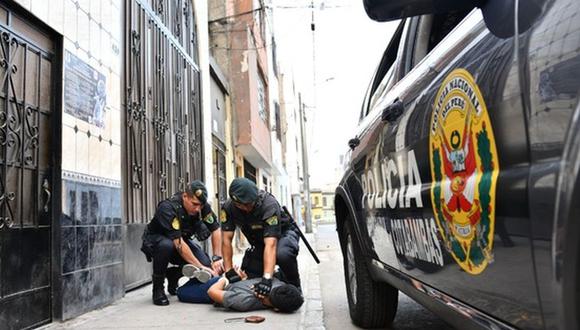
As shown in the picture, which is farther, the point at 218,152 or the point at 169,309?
the point at 218,152

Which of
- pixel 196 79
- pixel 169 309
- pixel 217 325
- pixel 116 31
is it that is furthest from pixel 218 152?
pixel 217 325

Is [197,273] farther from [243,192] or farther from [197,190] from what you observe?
[243,192]

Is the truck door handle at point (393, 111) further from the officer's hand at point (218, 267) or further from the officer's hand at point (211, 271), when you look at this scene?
the officer's hand at point (218, 267)

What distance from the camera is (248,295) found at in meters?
4.63

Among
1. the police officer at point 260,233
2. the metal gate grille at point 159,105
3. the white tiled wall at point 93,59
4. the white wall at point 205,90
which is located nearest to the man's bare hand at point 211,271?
the police officer at point 260,233

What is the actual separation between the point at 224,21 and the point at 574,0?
12.7 m

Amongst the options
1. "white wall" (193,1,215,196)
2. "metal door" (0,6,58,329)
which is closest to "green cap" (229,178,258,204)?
"metal door" (0,6,58,329)

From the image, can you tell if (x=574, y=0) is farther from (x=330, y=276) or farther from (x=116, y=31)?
(x=330, y=276)

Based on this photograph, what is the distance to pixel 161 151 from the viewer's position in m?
7.42

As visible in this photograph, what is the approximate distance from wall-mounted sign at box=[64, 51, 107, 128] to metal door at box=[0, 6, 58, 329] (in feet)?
0.43

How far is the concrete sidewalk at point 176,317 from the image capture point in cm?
423

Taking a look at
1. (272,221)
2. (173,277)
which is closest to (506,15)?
(272,221)

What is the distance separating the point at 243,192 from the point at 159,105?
11.0 feet

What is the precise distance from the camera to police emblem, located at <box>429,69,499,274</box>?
5.48 feet
